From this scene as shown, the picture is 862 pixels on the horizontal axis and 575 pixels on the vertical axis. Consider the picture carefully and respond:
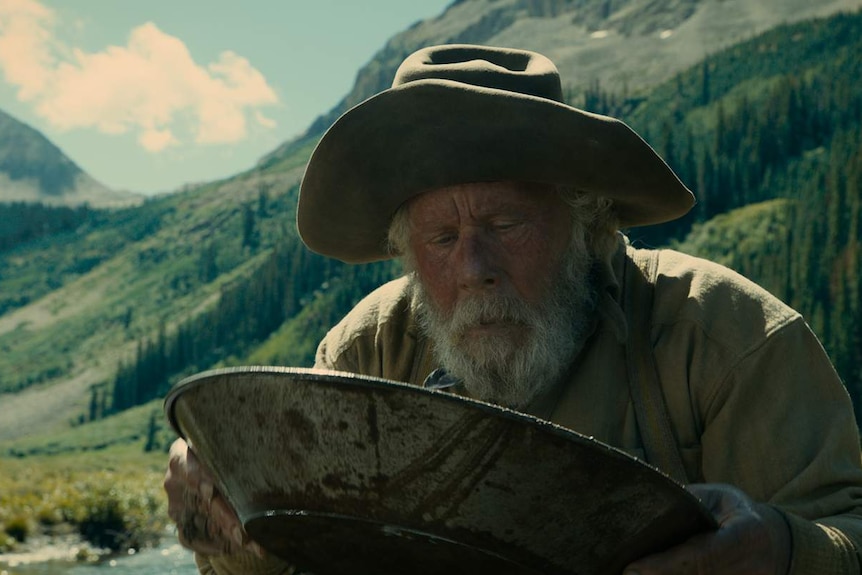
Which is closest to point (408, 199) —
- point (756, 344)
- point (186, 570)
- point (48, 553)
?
point (756, 344)

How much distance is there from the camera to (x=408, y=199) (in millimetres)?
3314

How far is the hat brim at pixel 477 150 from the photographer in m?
2.99

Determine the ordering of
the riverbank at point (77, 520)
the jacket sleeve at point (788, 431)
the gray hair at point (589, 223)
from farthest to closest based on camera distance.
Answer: the riverbank at point (77, 520), the gray hair at point (589, 223), the jacket sleeve at point (788, 431)

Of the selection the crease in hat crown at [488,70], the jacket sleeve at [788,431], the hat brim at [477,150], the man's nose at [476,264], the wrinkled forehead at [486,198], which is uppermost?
the crease in hat crown at [488,70]

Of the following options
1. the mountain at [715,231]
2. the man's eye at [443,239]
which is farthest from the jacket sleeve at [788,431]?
the mountain at [715,231]

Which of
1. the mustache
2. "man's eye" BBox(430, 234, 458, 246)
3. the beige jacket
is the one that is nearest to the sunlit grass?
"man's eye" BBox(430, 234, 458, 246)

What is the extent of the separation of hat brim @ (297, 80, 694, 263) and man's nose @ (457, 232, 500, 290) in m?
0.17

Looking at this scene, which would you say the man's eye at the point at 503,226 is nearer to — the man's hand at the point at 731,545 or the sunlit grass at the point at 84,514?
the man's hand at the point at 731,545

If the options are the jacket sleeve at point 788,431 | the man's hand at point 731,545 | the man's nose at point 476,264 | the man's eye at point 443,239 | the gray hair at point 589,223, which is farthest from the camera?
the gray hair at point 589,223

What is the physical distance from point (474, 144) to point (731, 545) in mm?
1382

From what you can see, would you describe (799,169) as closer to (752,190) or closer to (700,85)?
(752,190)

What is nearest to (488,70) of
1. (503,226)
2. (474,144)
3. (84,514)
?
(474,144)

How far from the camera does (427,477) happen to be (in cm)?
175

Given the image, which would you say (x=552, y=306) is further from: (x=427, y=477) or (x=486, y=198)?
(x=427, y=477)
